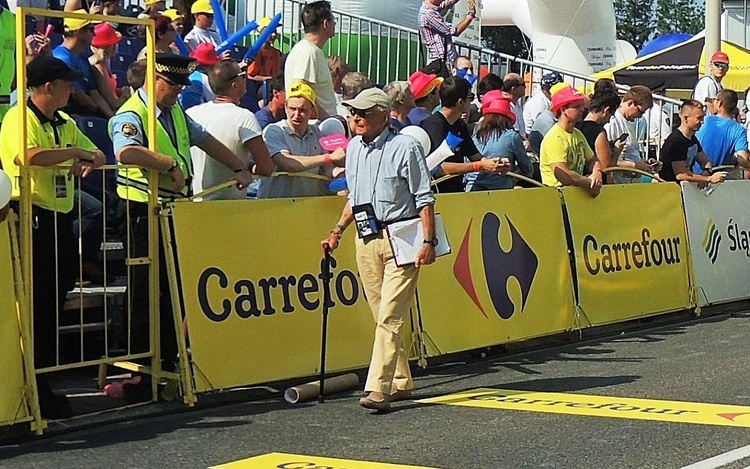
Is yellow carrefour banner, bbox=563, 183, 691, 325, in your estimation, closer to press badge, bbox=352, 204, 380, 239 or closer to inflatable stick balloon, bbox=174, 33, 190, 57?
press badge, bbox=352, 204, 380, 239

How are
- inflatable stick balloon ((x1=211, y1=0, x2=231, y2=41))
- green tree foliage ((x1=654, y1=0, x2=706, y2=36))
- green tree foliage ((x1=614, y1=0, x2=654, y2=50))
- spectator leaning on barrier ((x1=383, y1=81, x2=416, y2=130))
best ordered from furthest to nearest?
green tree foliage ((x1=654, y1=0, x2=706, y2=36))
green tree foliage ((x1=614, y1=0, x2=654, y2=50))
inflatable stick balloon ((x1=211, y1=0, x2=231, y2=41))
spectator leaning on barrier ((x1=383, y1=81, x2=416, y2=130))

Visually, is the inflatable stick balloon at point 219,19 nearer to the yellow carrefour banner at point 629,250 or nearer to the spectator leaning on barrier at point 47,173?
the yellow carrefour banner at point 629,250

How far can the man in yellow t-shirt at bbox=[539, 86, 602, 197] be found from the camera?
11469mm

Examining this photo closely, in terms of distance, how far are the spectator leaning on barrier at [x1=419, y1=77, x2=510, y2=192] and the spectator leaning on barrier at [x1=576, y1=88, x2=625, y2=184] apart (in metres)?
2.06

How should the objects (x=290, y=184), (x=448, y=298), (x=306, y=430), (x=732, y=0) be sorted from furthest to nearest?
(x=732, y=0), (x=448, y=298), (x=290, y=184), (x=306, y=430)

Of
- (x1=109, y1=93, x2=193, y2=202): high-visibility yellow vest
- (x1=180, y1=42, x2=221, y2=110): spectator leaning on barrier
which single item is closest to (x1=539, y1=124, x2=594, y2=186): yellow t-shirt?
(x1=180, y1=42, x2=221, y2=110): spectator leaning on barrier

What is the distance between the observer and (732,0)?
1516 inches

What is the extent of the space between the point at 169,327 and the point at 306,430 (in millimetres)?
1370

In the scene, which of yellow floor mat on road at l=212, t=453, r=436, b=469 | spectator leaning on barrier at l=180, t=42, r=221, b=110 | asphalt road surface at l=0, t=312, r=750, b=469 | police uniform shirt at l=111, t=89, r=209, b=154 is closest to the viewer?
yellow floor mat on road at l=212, t=453, r=436, b=469

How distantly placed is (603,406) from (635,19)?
3880 inches

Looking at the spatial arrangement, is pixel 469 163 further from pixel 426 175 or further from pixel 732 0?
pixel 732 0

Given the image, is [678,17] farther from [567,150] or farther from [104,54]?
[104,54]

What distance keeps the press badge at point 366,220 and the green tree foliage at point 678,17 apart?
95218 millimetres

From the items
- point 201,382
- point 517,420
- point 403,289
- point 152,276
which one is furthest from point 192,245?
point 517,420
